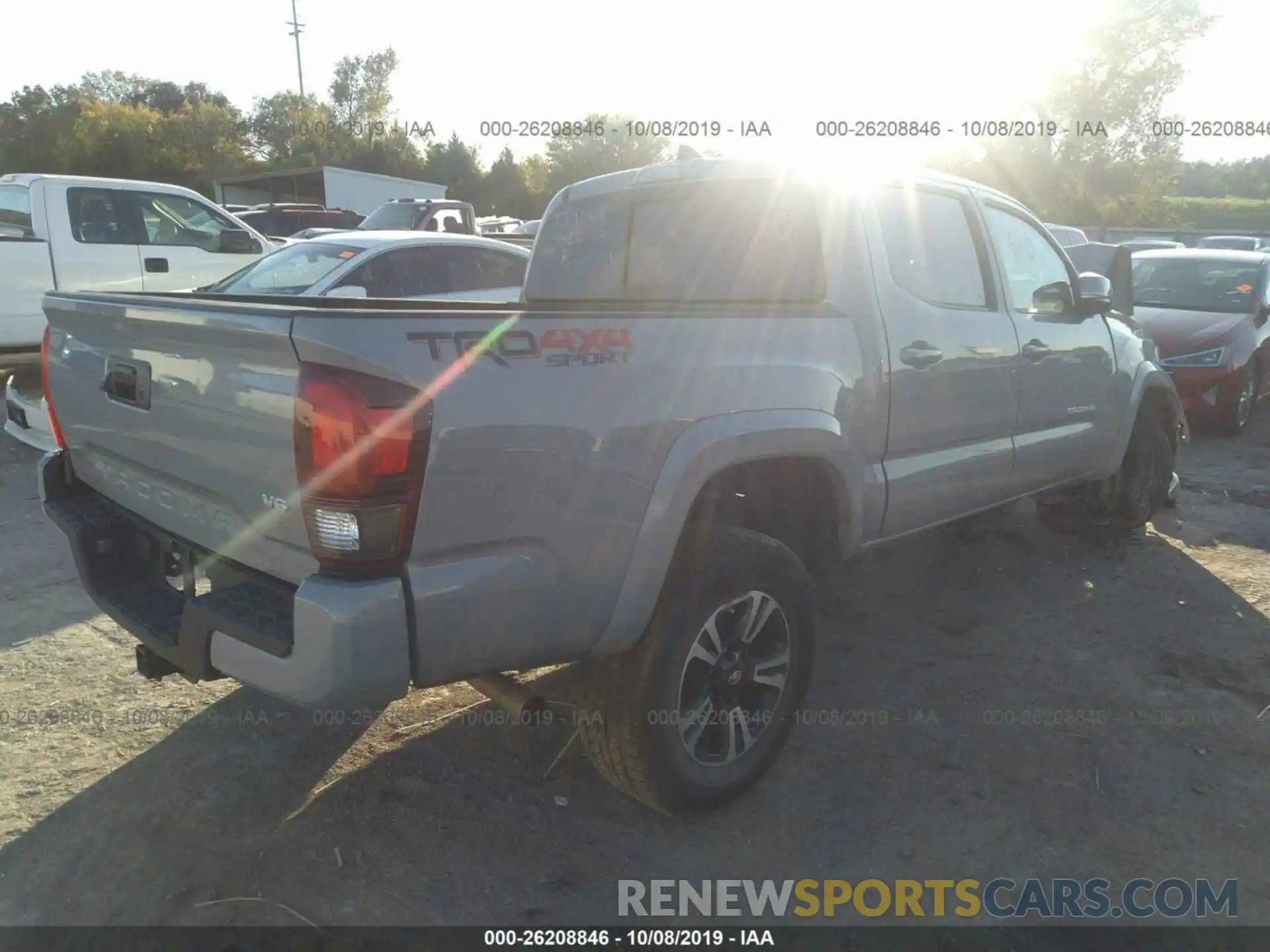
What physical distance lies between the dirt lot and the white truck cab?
511 cm

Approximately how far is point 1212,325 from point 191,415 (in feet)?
28.5

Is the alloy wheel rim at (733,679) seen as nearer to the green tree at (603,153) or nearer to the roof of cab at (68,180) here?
the roof of cab at (68,180)

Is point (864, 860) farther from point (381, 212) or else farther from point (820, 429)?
point (381, 212)

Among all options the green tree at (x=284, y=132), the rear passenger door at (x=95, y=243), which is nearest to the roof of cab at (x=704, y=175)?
the rear passenger door at (x=95, y=243)

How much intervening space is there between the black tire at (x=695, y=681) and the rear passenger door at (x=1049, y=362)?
1.73m

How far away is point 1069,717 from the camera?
3.39 meters

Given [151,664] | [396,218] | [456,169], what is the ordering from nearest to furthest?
1. [151,664]
2. [396,218]
3. [456,169]

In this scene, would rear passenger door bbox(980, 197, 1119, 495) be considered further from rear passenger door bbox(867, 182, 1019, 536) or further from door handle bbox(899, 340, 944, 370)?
door handle bbox(899, 340, 944, 370)

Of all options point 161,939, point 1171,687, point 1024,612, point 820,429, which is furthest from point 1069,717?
point 161,939

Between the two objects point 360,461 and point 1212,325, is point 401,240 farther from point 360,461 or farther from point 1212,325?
point 1212,325

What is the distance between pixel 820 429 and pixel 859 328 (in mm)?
450

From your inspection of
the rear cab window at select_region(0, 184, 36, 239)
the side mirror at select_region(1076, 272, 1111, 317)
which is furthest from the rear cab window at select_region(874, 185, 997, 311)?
the rear cab window at select_region(0, 184, 36, 239)

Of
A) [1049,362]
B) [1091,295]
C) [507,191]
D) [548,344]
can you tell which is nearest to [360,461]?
[548,344]

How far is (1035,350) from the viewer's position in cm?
395
